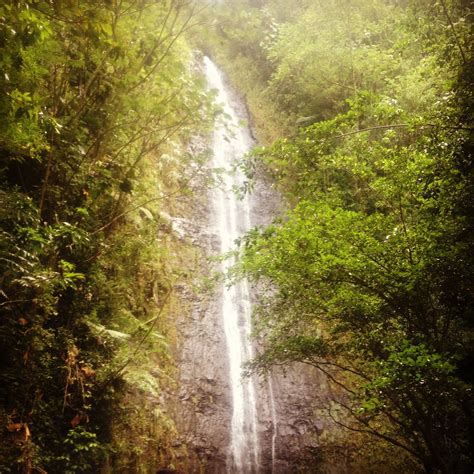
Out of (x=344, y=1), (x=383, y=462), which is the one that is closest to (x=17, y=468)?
(x=383, y=462)

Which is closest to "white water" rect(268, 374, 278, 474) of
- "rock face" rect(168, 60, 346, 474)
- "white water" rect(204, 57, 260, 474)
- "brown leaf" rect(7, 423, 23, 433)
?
"rock face" rect(168, 60, 346, 474)

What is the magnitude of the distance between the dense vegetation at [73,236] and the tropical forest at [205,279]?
0.03 meters

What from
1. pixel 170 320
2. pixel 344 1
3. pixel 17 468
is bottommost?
pixel 17 468

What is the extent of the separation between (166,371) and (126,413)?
2.97 metres

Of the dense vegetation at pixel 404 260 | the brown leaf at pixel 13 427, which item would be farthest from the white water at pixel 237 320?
the brown leaf at pixel 13 427

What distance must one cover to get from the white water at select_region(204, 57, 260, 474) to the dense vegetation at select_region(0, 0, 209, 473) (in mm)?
1867

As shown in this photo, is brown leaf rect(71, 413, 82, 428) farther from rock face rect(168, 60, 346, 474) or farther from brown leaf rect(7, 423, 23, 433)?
rock face rect(168, 60, 346, 474)

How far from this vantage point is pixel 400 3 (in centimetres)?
1711

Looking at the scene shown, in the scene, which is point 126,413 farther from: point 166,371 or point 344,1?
point 344,1

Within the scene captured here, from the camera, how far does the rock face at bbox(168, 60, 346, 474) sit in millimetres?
9020

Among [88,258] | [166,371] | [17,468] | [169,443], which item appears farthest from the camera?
[166,371]

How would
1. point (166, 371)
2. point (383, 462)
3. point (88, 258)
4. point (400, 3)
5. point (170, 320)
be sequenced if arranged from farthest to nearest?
point (400, 3) < point (170, 320) < point (166, 371) < point (383, 462) < point (88, 258)

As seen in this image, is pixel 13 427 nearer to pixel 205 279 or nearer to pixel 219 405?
pixel 205 279

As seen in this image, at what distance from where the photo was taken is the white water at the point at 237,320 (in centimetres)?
918
